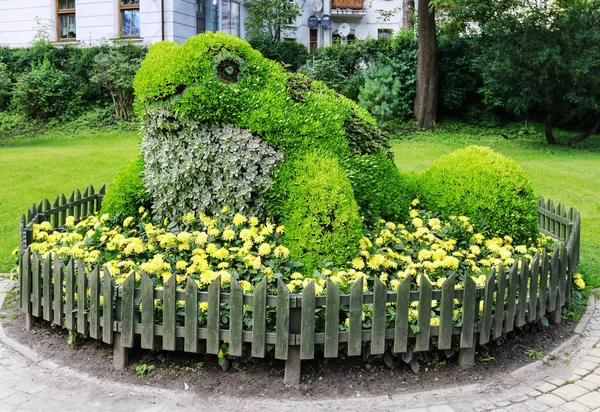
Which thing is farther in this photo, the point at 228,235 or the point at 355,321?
the point at 228,235

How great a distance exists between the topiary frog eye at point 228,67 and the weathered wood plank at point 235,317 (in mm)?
2414

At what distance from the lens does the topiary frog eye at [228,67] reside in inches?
238

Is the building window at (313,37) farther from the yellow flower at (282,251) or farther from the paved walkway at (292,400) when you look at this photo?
the paved walkway at (292,400)

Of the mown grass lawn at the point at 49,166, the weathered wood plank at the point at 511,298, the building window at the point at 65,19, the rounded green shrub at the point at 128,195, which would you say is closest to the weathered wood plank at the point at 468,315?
the weathered wood plank at the point at 511,298

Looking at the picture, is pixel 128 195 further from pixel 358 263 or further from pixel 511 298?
pixel 511 298

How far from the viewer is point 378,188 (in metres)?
6.86

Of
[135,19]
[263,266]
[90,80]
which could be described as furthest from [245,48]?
[135,19]

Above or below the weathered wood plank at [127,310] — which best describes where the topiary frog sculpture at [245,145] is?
above

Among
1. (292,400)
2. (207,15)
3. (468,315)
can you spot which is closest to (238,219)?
(292,400)

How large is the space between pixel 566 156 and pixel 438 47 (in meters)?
6.80

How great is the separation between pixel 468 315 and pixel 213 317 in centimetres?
196

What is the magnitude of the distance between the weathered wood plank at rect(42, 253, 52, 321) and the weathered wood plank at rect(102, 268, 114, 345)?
69 centimetres

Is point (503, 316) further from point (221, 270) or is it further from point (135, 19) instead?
point (135, 19)

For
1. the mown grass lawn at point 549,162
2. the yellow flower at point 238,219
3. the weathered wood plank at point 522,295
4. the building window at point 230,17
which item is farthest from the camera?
the building window at point 230,17
